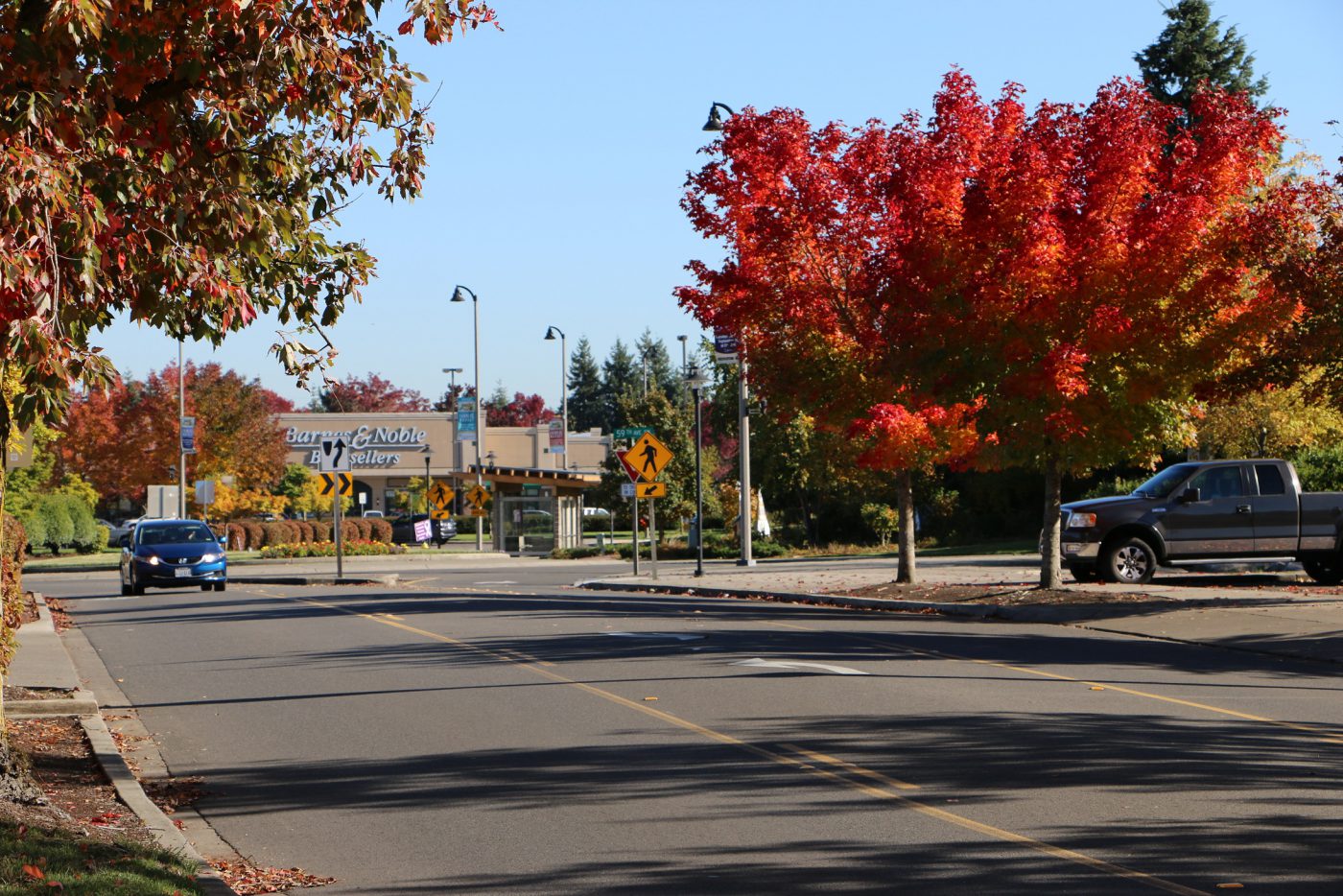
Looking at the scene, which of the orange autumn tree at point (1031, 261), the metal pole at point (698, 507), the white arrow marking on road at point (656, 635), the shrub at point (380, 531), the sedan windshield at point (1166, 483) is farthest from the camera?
the shrub at point (380, 531)

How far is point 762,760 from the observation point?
33.4ft

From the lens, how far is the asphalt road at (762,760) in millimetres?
7422

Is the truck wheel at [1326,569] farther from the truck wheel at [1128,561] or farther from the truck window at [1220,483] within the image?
the truck wheel at [1128,561]

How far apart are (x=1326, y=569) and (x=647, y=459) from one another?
48.5 feet

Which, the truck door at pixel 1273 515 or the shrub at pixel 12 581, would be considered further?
the truck door at pixel 1273 515

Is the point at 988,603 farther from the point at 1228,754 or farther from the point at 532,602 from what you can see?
the point at 1228,754

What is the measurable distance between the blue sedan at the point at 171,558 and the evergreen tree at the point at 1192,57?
3659 centimetres

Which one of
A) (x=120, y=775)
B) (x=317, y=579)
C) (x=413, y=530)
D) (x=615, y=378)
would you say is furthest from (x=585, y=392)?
(x=120, y=775)

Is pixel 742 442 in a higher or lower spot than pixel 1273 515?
higher

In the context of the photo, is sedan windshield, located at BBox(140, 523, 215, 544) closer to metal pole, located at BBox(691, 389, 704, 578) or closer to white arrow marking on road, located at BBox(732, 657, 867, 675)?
metal pole, located at BBox(691, 389, 704, 578)

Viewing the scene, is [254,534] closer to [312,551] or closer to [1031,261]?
[312,551]

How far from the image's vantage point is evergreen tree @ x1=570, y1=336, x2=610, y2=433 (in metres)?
153

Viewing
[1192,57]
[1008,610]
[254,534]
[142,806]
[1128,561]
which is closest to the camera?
[142,806]

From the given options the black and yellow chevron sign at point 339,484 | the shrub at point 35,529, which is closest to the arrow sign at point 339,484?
the black and yellow chevron sign at point 339,484
